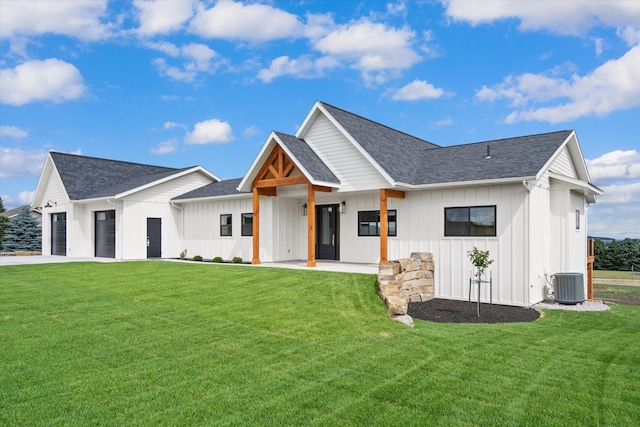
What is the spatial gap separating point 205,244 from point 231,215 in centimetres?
236

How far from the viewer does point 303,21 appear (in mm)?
16156

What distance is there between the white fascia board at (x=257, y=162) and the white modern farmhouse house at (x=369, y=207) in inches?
1.8

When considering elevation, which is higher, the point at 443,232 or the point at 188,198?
the point at 188,198

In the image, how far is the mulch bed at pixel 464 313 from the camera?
10398 mm

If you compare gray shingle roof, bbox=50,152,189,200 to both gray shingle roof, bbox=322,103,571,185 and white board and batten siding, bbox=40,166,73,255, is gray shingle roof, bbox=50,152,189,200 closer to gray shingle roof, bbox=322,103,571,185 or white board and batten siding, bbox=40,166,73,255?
white board and batten siding, bbox=40,166,73,255

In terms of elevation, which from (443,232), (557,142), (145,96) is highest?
(145,96)

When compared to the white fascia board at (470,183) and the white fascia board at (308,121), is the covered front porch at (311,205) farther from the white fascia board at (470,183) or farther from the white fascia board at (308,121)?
the white fascia board at (308,121)

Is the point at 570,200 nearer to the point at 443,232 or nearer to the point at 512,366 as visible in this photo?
the point at 443,232

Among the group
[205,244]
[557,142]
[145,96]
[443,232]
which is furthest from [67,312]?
[145,96]

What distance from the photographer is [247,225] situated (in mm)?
19594

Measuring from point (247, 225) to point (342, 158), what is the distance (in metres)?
6.04

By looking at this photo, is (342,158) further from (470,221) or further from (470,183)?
(470,221)

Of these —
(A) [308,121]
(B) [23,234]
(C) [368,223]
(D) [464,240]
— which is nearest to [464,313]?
(D) [464,240]

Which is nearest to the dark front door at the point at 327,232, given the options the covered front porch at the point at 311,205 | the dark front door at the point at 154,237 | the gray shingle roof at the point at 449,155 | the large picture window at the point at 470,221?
the covered front porch at the point at 311,205
